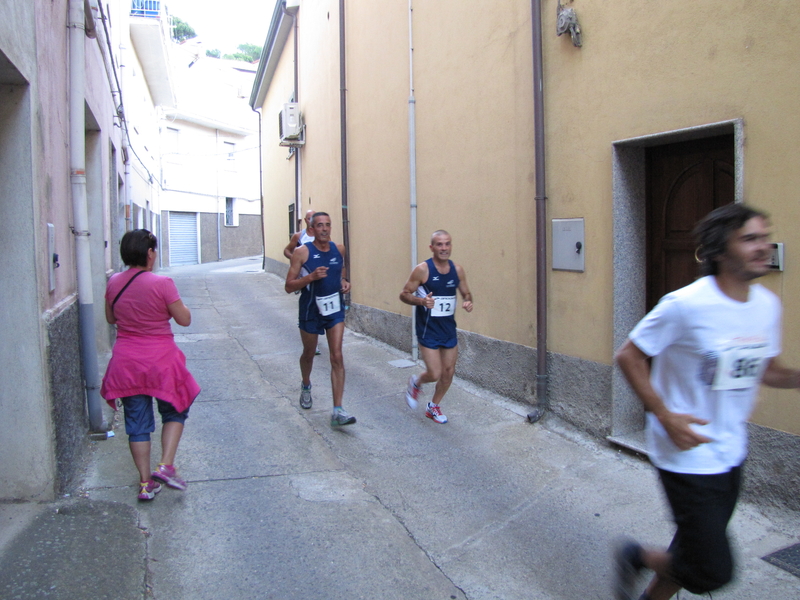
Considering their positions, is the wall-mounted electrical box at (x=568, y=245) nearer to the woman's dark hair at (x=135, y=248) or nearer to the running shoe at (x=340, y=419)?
the running shoe at (x=340, y=419)

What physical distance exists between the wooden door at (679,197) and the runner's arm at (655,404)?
2546 millimetres

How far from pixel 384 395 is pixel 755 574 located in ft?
12.7

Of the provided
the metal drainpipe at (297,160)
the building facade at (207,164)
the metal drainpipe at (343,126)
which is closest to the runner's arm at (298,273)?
the metal drainpipe at (343,126)

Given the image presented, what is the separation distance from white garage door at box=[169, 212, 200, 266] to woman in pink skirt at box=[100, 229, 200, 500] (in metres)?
24.5

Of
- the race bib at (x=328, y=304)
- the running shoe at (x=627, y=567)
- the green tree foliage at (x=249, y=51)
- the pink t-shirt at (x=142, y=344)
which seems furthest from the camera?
the green tree foliage at (x=249, y=51)

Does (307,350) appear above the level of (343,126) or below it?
below

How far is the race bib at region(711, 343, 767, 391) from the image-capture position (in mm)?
2318

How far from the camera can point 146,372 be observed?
12.9 ft

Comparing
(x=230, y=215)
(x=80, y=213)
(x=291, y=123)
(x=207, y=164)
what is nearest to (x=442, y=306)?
(x=80, y=213)

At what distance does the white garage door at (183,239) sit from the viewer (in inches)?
1085

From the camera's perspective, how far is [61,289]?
471cm

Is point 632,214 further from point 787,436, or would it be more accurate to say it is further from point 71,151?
point 71,151

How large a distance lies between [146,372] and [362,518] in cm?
149

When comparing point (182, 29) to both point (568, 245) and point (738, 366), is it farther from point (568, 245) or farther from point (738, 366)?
point (738, 366)
